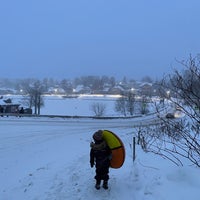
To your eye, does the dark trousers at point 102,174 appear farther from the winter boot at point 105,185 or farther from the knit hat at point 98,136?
the knit hat at point 98,136

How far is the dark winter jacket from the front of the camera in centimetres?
762

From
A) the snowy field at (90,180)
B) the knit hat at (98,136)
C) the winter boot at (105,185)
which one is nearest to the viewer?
the snowy field at (90,180)

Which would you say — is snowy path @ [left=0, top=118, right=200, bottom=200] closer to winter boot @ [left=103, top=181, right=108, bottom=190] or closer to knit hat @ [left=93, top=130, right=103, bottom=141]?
winter boot @ [left=103, top=181, right=108, bottom=190]

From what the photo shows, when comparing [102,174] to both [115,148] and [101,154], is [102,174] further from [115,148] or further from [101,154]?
[115,148]

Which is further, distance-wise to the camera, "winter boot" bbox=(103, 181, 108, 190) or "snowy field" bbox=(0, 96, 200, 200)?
"winter boot" bbox=(103, 181, 108, 190)

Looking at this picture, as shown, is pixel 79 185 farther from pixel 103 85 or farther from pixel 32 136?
pixel 103 85

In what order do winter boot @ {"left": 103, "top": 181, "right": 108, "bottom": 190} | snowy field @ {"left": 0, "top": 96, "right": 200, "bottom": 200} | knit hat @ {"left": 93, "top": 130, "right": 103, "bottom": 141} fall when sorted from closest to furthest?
snowy field @ {"left": 0, "top": 96, "right": 200, "bottom": 200} < knit hat @ {"left": 93, "top": 130, "right": 103, "bottom": 141} < winter boot @ {"left": 103, "top": 181, "right": 108, "bottom": 190}

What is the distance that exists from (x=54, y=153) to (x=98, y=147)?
8.26m

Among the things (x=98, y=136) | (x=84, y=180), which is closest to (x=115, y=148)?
(x=98, y=136)

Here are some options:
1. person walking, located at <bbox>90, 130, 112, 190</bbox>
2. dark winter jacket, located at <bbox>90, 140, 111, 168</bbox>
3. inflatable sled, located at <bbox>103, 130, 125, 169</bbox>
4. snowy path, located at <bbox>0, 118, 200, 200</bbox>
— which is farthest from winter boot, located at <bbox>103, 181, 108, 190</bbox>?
inflatable sled, located at <bbox>103, 130, 125, 169</bbox>

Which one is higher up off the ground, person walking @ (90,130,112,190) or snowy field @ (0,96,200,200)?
person walking @ (90,130,112,190)

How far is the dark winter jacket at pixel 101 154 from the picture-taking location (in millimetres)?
7625

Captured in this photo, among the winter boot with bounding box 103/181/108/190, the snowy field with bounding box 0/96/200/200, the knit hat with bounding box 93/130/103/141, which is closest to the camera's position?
the snowy field with bounding box 0/96/200/200

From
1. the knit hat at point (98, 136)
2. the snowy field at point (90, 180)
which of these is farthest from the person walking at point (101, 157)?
the snowy field at point (90, 180)
